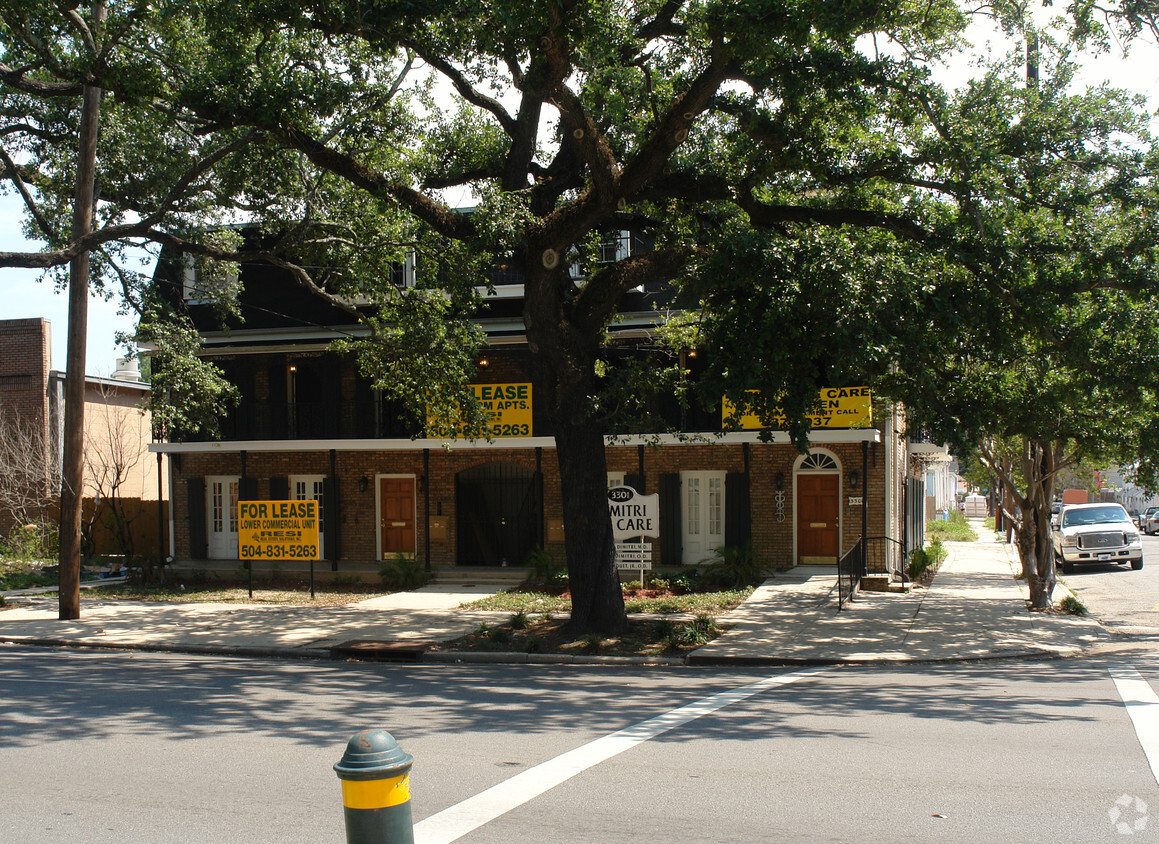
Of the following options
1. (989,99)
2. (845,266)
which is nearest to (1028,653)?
(845,266)

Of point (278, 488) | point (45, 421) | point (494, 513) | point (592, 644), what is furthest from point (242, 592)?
point (592, 644)

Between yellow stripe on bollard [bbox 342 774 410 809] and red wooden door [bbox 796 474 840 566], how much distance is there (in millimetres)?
17849

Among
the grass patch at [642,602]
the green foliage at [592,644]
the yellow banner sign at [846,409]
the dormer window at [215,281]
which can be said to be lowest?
the grass patch at [642,602]

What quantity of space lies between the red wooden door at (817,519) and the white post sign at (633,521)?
478 cm

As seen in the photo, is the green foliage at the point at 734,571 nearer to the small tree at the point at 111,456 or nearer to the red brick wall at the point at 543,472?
the red brick wall at the point at 543,472

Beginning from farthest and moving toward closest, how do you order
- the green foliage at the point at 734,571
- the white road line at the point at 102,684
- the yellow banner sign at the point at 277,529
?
the yellow banner sign at the point at 277,529 → the green foliage at the point at 734,571 → the white road line at the point at 102,684

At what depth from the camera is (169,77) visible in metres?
15.1

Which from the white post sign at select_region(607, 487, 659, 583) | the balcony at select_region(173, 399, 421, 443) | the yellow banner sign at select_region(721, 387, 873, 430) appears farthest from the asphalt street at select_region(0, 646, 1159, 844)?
the balcony at select_region(173, 399, 421, 443)

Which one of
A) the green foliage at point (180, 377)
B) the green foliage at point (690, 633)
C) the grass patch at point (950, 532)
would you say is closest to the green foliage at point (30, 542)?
the green foliage at point (180, 377)

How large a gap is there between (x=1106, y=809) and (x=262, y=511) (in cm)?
1664

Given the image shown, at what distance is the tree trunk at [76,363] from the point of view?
1566 cm

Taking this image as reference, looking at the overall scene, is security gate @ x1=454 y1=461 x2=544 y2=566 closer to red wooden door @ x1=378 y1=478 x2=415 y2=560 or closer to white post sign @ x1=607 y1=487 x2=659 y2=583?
red wooden door @ x1=378 y1=478 x2=415 y2=560

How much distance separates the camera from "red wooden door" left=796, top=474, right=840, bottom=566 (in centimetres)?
2031

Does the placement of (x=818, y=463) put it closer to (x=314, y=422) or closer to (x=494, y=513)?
(x=494, y=513)
